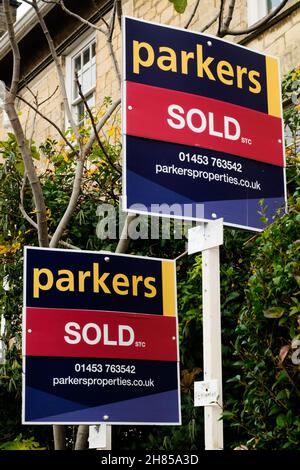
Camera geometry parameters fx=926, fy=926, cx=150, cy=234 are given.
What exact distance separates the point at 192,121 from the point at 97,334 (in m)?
1.61

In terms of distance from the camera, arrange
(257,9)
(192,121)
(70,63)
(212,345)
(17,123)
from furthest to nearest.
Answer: (70,63) < (257,9) < (17,123) < (192,121) < (212,345)

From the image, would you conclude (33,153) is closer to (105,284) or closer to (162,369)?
(105,284)

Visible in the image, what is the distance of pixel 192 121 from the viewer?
4852 mm

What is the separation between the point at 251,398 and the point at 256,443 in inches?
8.6

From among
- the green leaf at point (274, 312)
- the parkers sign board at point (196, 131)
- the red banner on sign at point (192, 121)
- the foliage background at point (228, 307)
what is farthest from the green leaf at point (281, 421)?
the red banner on sign at point (192, 121)

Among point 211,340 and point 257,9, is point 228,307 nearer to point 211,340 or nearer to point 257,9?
point 211,340

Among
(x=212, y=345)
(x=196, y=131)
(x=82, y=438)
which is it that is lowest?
(x=82, y=438)

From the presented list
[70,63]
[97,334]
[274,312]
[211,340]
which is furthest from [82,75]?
[274,312]

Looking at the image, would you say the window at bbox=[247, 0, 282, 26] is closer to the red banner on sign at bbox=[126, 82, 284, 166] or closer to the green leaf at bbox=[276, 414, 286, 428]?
the red banner on sign at bbox=[126, 82, 284, 166]

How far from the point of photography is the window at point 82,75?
1334 cm

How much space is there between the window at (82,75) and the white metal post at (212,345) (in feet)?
28.0

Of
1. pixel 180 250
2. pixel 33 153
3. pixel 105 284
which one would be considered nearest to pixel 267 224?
pixel 105 284

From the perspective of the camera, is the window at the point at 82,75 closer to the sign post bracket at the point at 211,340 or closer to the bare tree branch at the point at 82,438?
the bare tree branch at the point at 82,438
